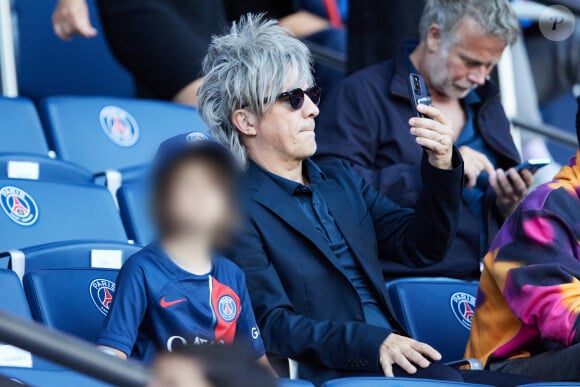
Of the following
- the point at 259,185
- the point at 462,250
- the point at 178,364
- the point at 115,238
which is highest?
the point at 178,364

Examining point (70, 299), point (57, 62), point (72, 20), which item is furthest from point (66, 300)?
point (57, 62)

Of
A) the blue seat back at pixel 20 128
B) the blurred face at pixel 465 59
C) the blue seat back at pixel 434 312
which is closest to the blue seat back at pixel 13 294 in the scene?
the blue seat back at pixel 434 312

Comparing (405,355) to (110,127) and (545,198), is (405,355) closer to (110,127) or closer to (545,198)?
(545,198)

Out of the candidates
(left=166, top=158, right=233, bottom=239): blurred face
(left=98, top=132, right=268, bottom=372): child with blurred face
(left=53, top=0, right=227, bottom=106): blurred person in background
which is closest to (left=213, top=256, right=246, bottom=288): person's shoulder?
(left=98, top=132, right=268, bottom=372): child with blurred face

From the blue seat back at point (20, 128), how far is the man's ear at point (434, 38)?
1.40m

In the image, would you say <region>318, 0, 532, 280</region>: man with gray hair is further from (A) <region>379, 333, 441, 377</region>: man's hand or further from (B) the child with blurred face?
(B) the child with blurred face

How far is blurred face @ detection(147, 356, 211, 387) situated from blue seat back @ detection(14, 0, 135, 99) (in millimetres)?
4663

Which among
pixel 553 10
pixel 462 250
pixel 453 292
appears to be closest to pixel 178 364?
pixel 453 292

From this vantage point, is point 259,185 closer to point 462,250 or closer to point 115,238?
point 115,238

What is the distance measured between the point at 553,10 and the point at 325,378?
3.54 metres

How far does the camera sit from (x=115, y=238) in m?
3.59

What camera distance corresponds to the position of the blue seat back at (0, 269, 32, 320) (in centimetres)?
271

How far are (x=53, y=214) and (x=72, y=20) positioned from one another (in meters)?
0.98

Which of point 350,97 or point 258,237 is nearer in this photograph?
point 258,237
